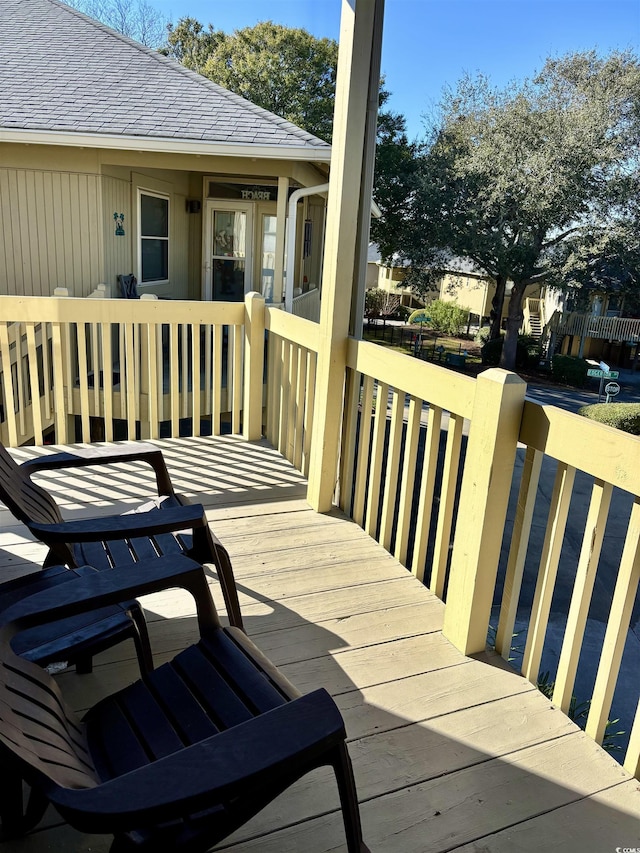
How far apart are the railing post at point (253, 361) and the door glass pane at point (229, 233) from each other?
6.01m

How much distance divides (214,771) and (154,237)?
902 centimetres

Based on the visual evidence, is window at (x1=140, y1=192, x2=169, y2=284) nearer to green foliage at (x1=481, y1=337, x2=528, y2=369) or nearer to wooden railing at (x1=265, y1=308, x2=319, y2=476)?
wooden railing at (x1=265, y1=308, x2=319, y2=476)

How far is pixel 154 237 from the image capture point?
909cm

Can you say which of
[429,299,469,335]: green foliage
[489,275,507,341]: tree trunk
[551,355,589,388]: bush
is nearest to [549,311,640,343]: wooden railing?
[489,275,507,341]: tree trunk

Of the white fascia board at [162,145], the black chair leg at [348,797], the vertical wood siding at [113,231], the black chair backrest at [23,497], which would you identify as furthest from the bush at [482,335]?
the black chair leg at [348,797]

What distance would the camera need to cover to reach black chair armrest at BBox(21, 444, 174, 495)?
2295 mm

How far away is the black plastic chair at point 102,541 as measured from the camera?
172 cm

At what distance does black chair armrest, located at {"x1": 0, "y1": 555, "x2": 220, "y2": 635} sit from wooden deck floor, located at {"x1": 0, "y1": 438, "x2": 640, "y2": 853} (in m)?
0.57

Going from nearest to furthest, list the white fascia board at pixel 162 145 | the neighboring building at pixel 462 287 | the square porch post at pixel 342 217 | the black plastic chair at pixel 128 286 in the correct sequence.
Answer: the square porch post at pixel 342 217 → the white fascia board at pixel 162 145 → the black plastic chair at pixel 128 286 → the neighboring building at pixel 462 287

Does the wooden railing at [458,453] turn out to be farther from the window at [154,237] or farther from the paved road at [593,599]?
the window at [154,237]

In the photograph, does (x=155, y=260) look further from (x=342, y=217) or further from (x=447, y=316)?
(x=447, y=316)

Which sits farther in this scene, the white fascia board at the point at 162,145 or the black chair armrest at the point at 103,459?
the white fascia board at the point at 162,145

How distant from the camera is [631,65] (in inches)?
720

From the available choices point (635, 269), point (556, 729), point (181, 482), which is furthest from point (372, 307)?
point (556, 729)
